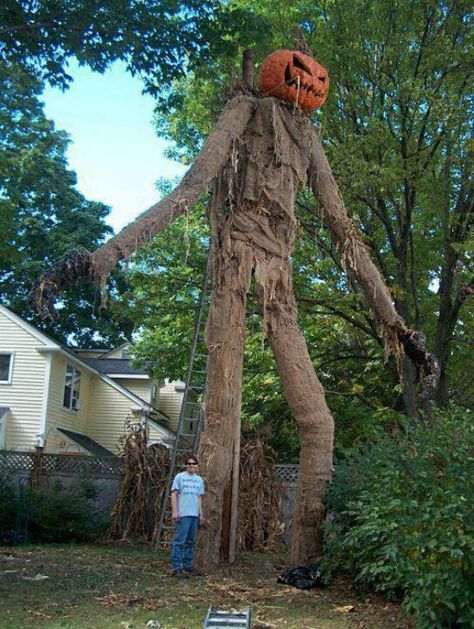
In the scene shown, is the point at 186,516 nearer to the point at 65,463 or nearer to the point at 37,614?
the point at 37,614

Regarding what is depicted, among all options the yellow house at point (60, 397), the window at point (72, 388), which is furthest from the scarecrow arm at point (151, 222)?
the window at point (72, 388)

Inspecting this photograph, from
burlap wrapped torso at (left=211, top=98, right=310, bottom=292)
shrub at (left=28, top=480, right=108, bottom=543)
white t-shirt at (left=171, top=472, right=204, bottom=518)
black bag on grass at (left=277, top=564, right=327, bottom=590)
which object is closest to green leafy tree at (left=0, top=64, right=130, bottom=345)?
shrub at (left=28, top=480, right=108, bottom=543)

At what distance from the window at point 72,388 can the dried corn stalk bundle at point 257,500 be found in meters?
11.8

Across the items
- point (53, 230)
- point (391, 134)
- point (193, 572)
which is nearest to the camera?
point (193, 572)

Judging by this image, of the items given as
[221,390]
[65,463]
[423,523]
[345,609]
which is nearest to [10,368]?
[65,463]

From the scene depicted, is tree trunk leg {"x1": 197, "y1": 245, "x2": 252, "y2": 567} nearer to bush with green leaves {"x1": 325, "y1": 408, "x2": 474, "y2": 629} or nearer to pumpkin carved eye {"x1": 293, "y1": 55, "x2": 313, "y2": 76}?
bush with green leaves {"x1": 325, "y1": 408, "x2": 474, "y2": 629}

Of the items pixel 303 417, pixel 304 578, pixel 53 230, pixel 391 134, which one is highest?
pixel 53 230

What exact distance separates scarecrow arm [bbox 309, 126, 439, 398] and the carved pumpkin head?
546mm

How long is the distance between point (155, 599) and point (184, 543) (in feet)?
4.67

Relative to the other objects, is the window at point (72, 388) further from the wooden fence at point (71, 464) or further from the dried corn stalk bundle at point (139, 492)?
the dried corn stalk bundle at point (139, 492)

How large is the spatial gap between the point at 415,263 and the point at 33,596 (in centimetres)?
1041

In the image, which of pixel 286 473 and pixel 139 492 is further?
pixel 286 473

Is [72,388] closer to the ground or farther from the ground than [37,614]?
farther from the ground

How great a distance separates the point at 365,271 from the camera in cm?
868
